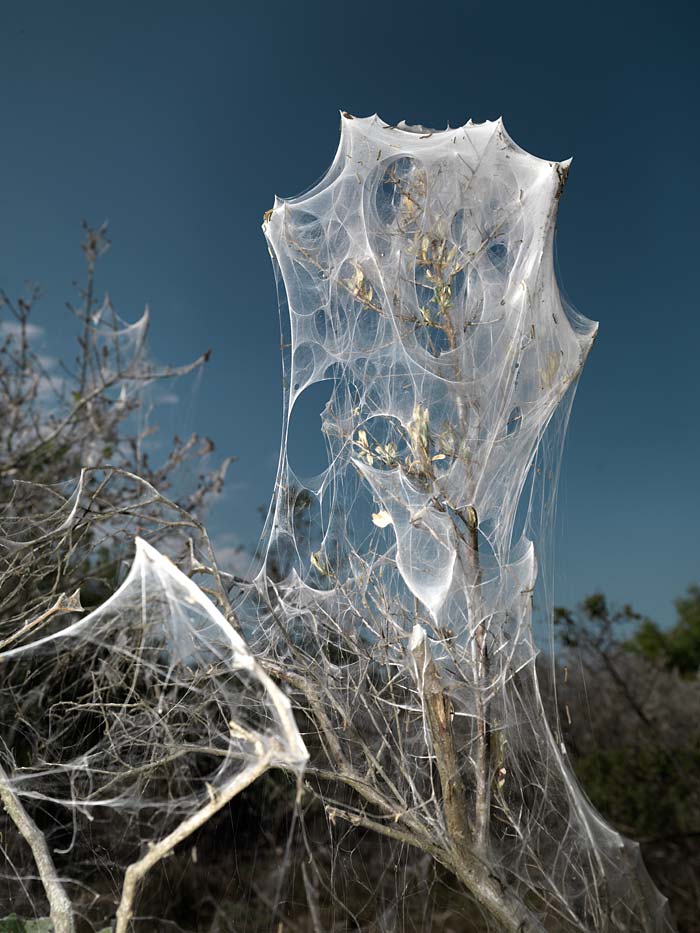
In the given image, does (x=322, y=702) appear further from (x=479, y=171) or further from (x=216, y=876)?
(x=216, y=876)

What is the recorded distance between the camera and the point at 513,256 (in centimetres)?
328

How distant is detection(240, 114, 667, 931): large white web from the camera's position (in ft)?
9.43

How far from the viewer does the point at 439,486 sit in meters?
2.95

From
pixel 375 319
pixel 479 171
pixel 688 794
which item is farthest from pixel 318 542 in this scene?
pixel 688 794

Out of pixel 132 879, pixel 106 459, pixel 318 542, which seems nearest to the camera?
pixel 132 879

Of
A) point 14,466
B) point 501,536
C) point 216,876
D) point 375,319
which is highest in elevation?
point 14,466

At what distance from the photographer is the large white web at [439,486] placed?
113 inches

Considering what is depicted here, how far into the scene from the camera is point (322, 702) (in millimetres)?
2930

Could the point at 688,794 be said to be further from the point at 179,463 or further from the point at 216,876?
the point at 179,463

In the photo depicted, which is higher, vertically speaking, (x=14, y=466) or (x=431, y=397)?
(x=14, y=466)

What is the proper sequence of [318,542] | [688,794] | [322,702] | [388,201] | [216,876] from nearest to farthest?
[322,702] → [318,542] → [388,201] → [216,876] → [688,794]

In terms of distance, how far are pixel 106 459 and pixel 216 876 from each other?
→ 3750 millimetres

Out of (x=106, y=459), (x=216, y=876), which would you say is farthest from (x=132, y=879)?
(x=216, y=876)

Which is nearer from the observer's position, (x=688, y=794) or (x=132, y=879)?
(x=132, y=879)
